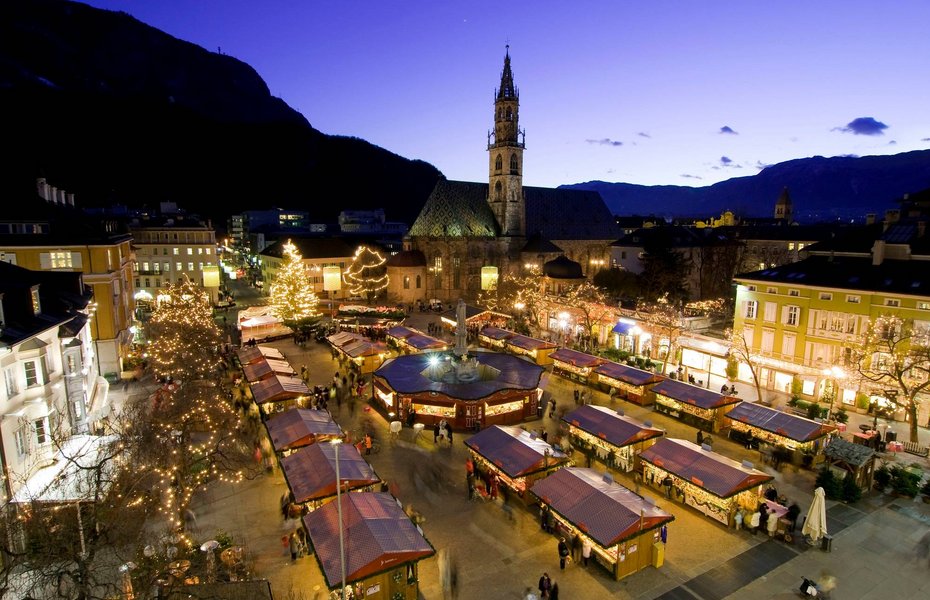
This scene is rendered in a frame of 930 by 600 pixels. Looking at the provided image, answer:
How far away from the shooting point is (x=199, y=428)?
25.6 metres

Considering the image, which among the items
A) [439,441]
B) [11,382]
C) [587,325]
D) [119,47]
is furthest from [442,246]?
[119,47]

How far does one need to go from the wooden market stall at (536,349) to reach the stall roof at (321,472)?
21.9 metres

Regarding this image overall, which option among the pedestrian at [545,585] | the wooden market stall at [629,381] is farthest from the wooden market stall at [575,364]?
the pedestrian at [545,585]

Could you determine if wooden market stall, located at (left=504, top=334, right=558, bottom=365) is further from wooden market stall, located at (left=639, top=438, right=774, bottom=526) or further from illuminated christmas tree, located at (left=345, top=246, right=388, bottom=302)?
illuminated christmas tree, located at (left=345, top=246, right=388, bottom=302)

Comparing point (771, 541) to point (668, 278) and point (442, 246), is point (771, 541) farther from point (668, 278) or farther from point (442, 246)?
point (442, 246)

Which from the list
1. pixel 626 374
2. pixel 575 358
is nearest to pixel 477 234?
pixel 575 358

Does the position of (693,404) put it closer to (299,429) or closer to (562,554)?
(562,554)

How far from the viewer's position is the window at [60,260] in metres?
33.0

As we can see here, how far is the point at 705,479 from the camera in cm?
1881

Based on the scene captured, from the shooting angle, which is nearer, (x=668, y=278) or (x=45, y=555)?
(x=45, y=555)

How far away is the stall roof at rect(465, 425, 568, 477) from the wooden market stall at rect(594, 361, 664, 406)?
1211 cm

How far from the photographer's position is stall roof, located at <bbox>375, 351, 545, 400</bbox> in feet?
92.9

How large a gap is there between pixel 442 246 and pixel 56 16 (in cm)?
19034

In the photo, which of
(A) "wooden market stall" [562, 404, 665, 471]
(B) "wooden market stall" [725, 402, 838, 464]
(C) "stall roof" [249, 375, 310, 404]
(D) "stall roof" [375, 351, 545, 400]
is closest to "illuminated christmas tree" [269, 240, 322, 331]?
(D) "stall roof" [375, 351, 545, 400]
